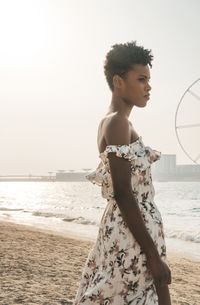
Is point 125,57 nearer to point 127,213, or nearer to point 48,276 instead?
point 127,213

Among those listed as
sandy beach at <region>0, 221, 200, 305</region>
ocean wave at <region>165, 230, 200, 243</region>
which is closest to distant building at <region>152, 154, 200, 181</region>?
ocean wave at <region>165, 230, 200, 243</region>

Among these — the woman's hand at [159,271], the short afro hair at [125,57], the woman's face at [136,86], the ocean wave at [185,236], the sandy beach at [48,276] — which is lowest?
the ocean wave at [185,236]

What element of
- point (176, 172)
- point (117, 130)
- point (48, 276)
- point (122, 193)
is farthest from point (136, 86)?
point (176, 172)

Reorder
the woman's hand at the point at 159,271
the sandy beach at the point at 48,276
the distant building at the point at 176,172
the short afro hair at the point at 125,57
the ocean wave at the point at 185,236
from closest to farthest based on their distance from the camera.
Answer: the woman's hand at the point at 159,271
the short afro hair at the point at 125,57
the sandy beach at the point at 48,276
the ocean wave at the point at 185,236
the distant building at the point at 176,172

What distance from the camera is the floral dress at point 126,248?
1.30 m

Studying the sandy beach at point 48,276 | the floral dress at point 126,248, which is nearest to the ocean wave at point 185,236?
the sandy beach at point 48,276

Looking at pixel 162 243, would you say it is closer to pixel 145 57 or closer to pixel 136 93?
pixel 136 93

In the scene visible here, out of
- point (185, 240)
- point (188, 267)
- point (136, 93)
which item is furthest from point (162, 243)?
point (185, 240)

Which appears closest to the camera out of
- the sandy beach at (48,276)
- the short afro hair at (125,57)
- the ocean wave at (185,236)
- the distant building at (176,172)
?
the short afro hair at (125,57)

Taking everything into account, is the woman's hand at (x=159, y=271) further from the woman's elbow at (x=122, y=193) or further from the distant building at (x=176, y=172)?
the distant building at (x=176, y=172)

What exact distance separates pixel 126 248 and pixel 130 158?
1.07ft

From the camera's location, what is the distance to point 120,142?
1300 mm

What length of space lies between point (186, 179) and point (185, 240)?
9407 centimetres

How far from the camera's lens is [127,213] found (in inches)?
49.9
